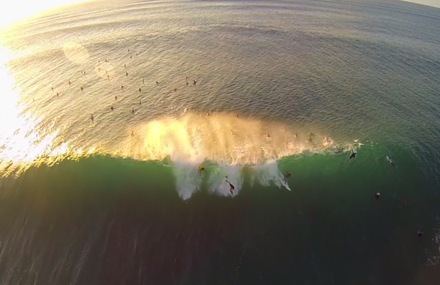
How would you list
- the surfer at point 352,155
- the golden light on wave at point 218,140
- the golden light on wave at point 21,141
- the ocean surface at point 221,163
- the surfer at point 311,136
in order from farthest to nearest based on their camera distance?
the surfer at point 311,136 < the surfer at point 352,155 < the golden light on wave at point 21,141 < the golden light on wave at point 218,140 < the ocean surface at point 221,163

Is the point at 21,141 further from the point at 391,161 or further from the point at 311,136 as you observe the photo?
the point at 391,161

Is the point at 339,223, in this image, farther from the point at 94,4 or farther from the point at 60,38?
the point at 94,4

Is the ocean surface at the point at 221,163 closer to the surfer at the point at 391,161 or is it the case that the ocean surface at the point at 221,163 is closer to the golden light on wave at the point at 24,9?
the surfer at the point at 391,161

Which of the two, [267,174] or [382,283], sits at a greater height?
[267,174]

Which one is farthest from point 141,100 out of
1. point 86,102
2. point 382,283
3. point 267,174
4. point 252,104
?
point 382,283

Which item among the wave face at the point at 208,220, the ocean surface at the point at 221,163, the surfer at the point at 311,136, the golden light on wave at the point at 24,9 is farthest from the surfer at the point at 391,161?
the golden light on wave at the point at 24,9

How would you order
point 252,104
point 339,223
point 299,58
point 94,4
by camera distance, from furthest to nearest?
point 94,4 → point 299,58 → point 252,104 → point 339,223

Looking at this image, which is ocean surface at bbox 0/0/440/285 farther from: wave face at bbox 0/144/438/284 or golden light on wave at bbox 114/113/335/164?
golden light on wave at bbox 114/113/335/164
